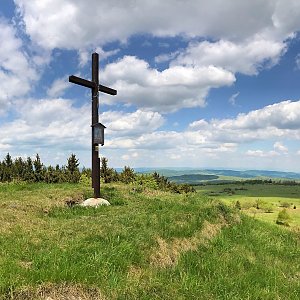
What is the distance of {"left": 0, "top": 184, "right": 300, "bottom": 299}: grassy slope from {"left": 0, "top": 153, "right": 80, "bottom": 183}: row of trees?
277 ft

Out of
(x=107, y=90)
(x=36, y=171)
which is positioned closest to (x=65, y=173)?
(x=36, y=171)

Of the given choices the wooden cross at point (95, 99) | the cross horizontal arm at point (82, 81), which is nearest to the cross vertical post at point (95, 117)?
the wooden cross at point (95, 99)

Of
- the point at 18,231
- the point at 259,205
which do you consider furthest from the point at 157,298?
the point at 259,205

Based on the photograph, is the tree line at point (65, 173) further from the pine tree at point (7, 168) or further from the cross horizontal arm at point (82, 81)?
the cross horizontal arm at point (82, 81)

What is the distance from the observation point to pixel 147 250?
11.4 metres

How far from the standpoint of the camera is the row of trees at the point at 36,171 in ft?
342

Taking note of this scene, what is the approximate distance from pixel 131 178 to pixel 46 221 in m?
80.4

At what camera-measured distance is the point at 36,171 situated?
112m

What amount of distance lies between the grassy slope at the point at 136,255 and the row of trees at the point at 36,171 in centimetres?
8435

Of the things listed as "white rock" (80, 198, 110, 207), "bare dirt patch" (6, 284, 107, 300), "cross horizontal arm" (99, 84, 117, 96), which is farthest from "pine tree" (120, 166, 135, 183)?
"bare dirt patch" (6, 284, 107, 300)

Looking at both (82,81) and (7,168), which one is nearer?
(82,81)

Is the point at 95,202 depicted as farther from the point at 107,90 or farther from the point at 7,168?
the point at 7,168

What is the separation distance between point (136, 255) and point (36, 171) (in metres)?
107

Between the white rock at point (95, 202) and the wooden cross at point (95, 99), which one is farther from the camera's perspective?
the wooden cross at point (95, 99)
